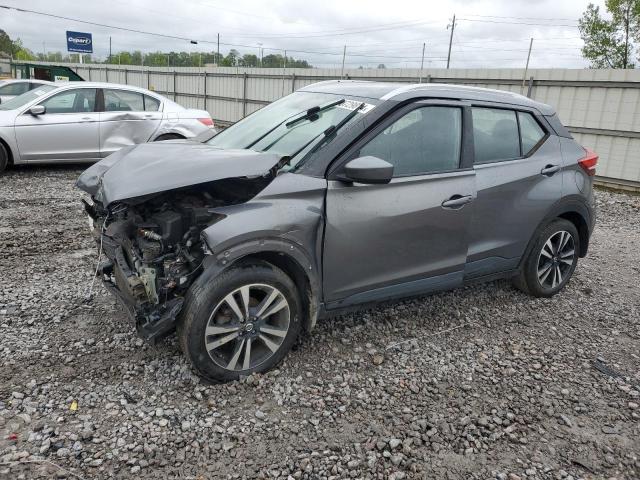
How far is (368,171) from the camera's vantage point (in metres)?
2.96

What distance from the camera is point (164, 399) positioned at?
9.57ft

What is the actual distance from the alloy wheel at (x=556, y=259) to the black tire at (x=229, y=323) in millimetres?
2465

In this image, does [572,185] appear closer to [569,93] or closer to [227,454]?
[227,454]

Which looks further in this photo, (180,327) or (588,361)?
(588,361)

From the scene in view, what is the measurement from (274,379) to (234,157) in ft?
4.52

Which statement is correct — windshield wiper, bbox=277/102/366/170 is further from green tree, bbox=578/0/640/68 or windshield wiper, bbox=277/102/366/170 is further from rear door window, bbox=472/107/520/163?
green tree, bbox=578/0/640/68

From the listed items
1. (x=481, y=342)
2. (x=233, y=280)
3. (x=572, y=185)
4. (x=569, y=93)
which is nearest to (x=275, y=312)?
(x=233, y=280)

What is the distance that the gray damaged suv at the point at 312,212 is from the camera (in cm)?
290

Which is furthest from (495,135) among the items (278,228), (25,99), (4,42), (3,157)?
(4,42)

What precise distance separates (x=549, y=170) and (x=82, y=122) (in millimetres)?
7596

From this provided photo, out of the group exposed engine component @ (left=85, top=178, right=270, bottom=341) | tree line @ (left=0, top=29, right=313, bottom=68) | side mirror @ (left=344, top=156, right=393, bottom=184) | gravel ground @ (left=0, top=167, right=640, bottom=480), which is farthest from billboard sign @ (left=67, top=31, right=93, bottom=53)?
side mirror @ (left=344, top=156, right=393, bottom=184)

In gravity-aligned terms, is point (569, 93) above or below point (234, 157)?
above

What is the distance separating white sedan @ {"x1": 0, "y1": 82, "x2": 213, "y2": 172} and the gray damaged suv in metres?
5.59

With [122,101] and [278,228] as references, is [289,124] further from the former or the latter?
[122,101]
